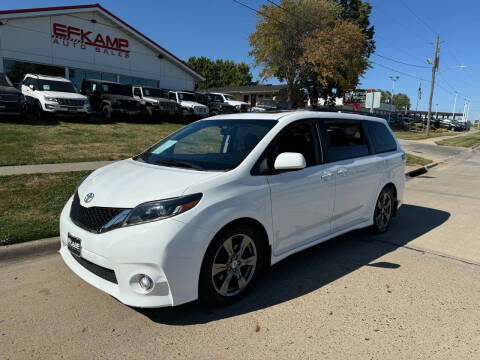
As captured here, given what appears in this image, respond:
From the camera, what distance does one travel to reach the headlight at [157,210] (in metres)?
2.74

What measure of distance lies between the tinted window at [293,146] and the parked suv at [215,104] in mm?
18677

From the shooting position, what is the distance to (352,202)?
4.45 meters

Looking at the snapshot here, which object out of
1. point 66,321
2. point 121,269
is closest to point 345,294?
point 121,269

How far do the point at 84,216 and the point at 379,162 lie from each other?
373 centimetres

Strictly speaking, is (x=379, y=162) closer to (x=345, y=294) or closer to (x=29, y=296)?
(x=345, y=294)

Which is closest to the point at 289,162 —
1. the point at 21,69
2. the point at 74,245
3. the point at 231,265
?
the point at 231,265

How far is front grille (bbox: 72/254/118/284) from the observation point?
284 cm

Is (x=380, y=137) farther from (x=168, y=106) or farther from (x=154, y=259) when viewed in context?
(x=168, y=106)

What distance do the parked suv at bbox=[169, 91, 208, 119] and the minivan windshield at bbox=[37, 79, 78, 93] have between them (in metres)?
5.91

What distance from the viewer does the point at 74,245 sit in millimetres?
3039

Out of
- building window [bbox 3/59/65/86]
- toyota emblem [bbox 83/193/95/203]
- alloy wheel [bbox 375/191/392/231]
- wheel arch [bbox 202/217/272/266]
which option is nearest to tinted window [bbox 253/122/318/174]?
wheel arch [bbox 202/217/272/266]

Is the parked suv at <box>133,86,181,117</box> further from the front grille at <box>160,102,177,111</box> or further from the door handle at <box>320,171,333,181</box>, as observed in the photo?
Answer: the door handle at <box>320,171,333,181</box>

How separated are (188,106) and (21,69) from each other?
28.2 feet

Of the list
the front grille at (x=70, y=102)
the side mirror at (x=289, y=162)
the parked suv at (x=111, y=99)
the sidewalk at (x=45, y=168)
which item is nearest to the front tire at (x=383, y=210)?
the side mirror at (x=289, y=162)
